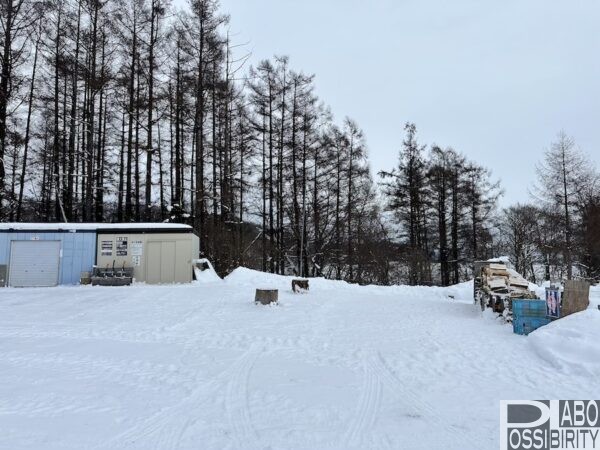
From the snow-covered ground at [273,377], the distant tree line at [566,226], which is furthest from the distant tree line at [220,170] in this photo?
the snow-covered ground at [273,377]

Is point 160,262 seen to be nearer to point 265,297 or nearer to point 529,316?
point 265,297

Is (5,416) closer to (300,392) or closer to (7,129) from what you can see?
(300,392)

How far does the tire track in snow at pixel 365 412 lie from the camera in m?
3.40

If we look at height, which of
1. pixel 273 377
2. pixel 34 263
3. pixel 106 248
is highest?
pixel 106 248

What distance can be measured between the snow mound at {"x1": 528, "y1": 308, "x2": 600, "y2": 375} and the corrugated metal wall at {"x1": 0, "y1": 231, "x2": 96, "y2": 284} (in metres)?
17.1

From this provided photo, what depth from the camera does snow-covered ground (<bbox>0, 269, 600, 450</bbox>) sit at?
352 centimetres

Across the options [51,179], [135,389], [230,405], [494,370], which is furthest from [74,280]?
[494,370]

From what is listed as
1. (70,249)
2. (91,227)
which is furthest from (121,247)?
(70,249)

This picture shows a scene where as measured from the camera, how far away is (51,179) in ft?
86.7

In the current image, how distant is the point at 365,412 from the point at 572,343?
3.93 metres

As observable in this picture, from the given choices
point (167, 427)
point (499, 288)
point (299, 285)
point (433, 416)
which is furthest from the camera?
point (299, 285)

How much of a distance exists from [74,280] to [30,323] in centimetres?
908

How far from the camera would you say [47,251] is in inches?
687

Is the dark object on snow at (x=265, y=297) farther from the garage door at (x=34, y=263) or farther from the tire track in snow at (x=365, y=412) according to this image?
the garage door at (x=34, y=263)
